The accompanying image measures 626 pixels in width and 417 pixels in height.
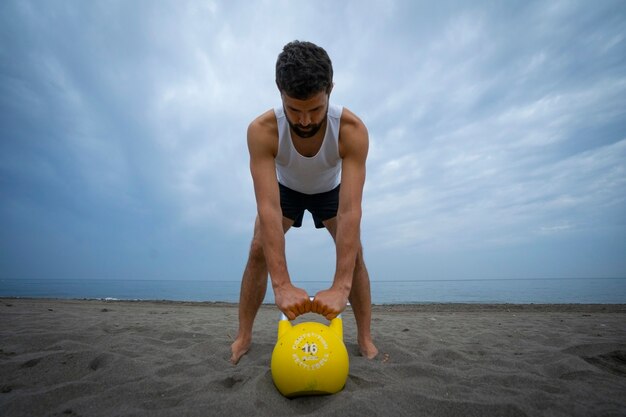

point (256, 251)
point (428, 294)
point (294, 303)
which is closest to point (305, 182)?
point (256, 251)

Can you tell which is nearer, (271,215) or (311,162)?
(271,215)

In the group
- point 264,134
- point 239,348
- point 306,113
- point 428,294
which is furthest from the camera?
point 428,294

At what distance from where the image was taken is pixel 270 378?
2062 millimetres

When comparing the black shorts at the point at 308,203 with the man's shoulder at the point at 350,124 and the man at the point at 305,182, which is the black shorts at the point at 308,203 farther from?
the man's shoulder at the point at 350,124

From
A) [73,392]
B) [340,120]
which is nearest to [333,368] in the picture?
[73,392]

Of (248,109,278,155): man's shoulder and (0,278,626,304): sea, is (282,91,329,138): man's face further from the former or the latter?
(0,278,626,304): sea

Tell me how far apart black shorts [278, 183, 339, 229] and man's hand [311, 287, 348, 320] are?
106 centimetres

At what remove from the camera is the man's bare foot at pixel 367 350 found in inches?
104

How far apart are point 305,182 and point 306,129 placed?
574mm

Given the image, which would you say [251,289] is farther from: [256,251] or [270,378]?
[270,378]

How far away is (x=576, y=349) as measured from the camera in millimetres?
2785

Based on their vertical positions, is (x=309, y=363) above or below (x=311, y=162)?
below

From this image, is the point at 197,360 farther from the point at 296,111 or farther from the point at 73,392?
the point at 296,111

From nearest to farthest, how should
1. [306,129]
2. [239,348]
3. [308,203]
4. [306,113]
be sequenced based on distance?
[306,113] → [306,129] → [239,348] → [308,203]
